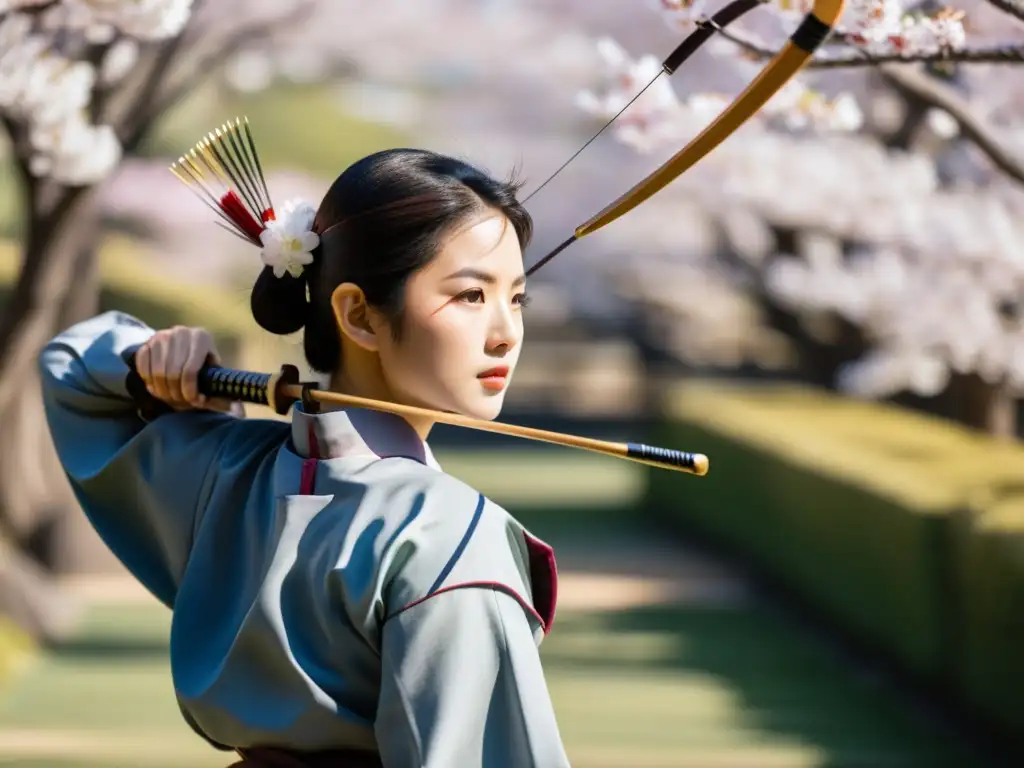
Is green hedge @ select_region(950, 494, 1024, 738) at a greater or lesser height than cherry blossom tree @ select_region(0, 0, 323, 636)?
lesser

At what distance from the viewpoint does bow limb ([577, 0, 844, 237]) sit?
185 cm

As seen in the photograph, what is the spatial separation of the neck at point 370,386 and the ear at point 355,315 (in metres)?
0.04

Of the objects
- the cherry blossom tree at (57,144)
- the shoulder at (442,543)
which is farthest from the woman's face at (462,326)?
the cherry blossom tree at (57,144)

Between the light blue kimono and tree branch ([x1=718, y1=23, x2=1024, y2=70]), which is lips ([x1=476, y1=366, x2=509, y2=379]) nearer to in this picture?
the light blue kimono

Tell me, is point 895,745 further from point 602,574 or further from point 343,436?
point 343,436

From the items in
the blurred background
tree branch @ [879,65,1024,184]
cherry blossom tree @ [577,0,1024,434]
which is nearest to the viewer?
tree branch @ [879,65,1024,184]

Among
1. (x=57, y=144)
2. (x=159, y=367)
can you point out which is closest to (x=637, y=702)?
(x=57, y=144)

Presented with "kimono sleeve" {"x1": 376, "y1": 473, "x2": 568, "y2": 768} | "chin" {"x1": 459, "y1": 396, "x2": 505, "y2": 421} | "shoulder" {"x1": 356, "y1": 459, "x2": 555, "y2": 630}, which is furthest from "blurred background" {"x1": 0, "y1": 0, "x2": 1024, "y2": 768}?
"kimono sleeve" {"x1": 376, "y1": 473, "x2": 568, "y2": 768}

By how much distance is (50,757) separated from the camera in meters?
5.93

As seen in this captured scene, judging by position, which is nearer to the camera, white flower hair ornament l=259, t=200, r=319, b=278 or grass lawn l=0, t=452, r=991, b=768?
white flower hair ornament l=259, t=200, r=319, b=278

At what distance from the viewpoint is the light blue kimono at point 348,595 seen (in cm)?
196

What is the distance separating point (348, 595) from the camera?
2.02m

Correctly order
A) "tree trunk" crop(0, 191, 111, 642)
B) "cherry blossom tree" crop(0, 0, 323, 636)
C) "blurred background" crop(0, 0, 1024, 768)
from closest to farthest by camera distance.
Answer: "cherry blossom tree" crop(0, 0, 323, 636), "blurred background" crop(0, 0, 1024, 768), "tree trunk" crop(0, 191, 111, 642)

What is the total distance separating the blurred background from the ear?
1.01ft
